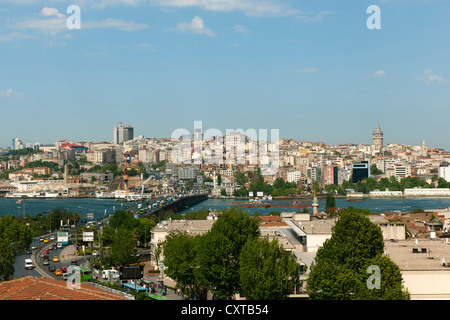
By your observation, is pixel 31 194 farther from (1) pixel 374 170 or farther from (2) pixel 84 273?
(2) pixel 84 273

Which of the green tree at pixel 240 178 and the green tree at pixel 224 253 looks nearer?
the green tree at pixel 224 253

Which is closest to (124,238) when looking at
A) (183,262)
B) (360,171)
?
(183,262)

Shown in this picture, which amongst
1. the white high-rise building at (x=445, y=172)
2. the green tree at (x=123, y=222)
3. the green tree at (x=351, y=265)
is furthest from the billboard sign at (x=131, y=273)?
the white high-rise building at (x=445, y=172)

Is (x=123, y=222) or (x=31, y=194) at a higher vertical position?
(x=123, y=222)

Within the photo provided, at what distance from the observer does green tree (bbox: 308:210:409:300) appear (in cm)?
556

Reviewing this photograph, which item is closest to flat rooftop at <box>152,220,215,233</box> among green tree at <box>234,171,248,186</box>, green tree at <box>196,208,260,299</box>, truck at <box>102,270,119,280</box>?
truck at <box>102,270,119,280</box>

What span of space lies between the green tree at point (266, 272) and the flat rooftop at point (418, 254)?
1.05 metres

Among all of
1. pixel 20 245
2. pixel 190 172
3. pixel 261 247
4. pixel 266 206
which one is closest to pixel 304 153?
pixel 190 172

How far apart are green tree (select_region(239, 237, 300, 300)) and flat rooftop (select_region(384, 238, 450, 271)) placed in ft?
3.45

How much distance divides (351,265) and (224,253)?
4.46ft

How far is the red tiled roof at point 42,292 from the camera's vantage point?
4719mm

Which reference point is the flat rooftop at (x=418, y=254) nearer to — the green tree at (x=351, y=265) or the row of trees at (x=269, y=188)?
the green tree at (x=351, y=265)

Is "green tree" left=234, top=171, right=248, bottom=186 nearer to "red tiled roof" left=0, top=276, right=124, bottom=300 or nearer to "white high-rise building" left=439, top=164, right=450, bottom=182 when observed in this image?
"white high-rise building" left=439, top=164, right=450, bottom=182

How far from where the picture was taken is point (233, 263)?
708cm
